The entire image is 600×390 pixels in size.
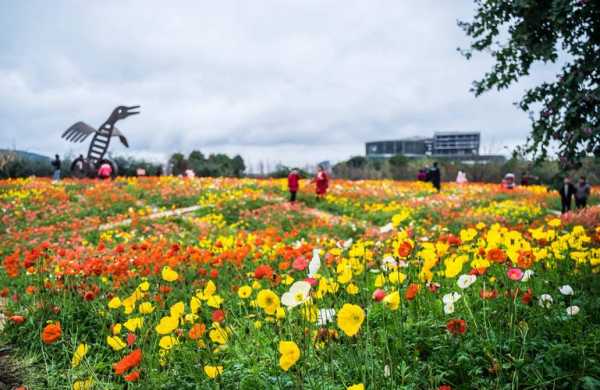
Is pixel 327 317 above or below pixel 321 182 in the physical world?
below

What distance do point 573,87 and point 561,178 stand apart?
1.13 meters

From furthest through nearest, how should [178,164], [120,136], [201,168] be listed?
[178,164]
[201,168]
[120,136]

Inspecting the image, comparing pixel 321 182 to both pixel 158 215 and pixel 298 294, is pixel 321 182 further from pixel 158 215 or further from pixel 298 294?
pixel 298 294

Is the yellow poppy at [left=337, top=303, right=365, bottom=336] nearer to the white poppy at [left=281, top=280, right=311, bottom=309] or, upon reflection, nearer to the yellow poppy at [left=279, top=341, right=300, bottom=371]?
the yellow poppy at [left=279, top=341, right=300, bottom=371]

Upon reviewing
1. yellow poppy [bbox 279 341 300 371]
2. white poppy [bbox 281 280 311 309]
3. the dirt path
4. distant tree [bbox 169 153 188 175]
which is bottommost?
the dirt path

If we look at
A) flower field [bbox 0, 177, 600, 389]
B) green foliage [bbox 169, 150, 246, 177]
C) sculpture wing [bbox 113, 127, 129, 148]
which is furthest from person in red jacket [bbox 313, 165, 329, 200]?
green foliage [bbox 169, 150, 246, 177]

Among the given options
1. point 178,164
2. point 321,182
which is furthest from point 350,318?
point 178,164

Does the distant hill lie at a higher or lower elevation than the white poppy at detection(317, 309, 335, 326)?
higher

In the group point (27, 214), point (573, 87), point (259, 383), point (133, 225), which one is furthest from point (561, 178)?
point (27, 214)

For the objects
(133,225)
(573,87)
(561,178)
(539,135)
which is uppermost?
(573,87)

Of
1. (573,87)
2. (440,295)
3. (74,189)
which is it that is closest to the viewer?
(440,295)

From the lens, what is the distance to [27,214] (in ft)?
41.3

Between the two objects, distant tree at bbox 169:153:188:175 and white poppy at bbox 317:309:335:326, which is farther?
distant tree at bbox 169:153:188:175

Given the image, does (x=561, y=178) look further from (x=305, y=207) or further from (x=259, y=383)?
(x=305, y=207)
